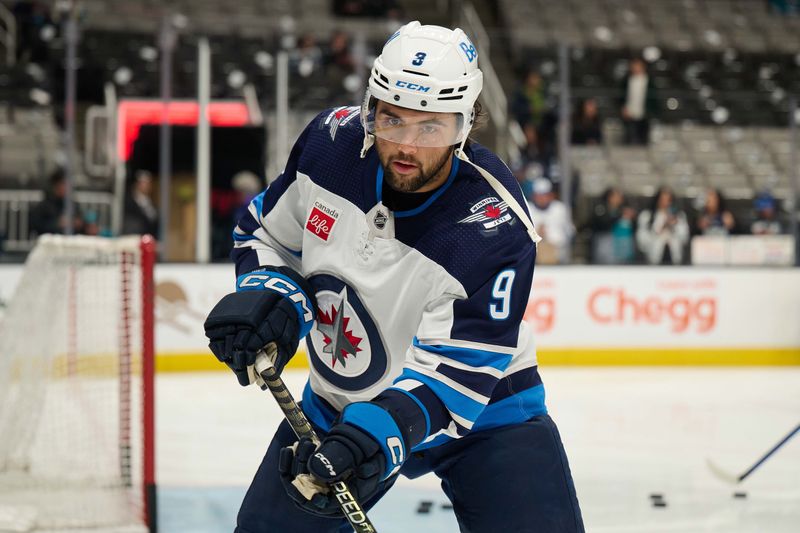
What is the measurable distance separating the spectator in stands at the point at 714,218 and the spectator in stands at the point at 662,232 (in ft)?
0.36

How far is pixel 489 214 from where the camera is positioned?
6.45ft

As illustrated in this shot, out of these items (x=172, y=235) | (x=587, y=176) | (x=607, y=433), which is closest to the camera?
(x=607, y=433)

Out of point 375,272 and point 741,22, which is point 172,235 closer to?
point 375,272

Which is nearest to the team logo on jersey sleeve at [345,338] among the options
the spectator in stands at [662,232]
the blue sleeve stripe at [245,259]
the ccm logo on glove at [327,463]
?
the blue sleeve stripe at [245,259]

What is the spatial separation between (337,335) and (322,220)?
0.22 meters

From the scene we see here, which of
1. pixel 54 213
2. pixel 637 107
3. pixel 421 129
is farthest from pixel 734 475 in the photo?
pixel 637 107

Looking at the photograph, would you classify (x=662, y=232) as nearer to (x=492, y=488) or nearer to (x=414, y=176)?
(x=492, y=488)

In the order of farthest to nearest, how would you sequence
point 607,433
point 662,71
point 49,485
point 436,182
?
point 662,71
point 607,433
point 49,485
point 436,182

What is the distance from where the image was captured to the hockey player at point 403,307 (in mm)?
1862

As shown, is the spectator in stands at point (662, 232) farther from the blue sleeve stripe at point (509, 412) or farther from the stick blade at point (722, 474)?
the blue sleeve stripe at point (509, 412)

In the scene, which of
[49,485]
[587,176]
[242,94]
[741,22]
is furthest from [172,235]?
[741,22]

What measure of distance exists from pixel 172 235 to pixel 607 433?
313 cm

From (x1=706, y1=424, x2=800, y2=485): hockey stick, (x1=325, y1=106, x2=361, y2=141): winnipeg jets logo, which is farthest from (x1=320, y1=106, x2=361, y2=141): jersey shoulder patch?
(x1=706, y1=424, x2=800, y2=485): hockey stick

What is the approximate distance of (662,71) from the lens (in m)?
9.60
